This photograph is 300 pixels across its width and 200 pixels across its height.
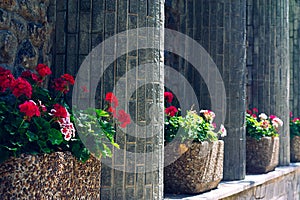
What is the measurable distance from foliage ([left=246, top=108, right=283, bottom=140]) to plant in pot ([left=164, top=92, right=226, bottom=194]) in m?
2.14

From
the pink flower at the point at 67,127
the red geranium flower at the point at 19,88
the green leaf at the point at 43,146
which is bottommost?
the green leaf at the point at 43,146

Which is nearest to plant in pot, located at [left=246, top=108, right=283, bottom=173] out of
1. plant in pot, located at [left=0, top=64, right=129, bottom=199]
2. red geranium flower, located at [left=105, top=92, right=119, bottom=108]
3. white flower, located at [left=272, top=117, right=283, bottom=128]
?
white flower, located at [left=272, top=117, right=283, bottom=128]

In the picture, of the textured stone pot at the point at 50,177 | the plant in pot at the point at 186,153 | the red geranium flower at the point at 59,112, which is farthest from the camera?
the plant in pot at the point at 186,153

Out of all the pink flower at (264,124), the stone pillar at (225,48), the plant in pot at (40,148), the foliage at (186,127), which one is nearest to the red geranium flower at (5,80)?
the plant in pot at (40,148)

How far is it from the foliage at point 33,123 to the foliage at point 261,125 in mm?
4179

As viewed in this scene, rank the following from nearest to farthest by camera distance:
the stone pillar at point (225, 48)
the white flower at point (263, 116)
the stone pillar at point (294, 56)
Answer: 1. the stone pillar at point (225, 48)
2. the white flower at point (263, 116)
3. the stone pillar at point (294, 56)

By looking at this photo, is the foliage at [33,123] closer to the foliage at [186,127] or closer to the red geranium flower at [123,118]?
the red geranium flower at [123,118]

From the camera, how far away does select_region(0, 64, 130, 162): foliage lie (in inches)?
135

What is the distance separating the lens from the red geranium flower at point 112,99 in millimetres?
4257

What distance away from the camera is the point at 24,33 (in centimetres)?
437

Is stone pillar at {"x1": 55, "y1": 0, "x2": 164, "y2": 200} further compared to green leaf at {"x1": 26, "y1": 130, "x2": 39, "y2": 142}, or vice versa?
stone pillar at {"x1": 55, "y1": 0, "x2": 164, "y2": 200}

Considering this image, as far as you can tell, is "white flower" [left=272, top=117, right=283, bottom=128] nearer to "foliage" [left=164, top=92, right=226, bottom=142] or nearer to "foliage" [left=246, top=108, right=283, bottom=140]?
"foliage" [left=246, top=108, right=283, bottom=140]

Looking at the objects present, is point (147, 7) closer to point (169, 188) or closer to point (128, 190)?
point (128, 190)

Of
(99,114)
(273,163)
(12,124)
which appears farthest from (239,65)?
(12,124)
